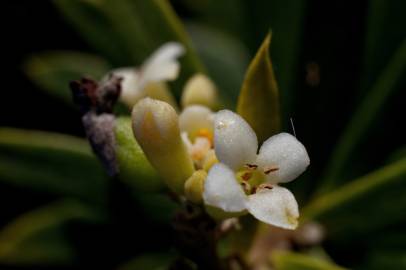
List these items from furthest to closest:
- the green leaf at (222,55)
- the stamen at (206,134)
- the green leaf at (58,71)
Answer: the green leaf at (222,55) → the green leaf at (58,71) → the stamen at (206,134)

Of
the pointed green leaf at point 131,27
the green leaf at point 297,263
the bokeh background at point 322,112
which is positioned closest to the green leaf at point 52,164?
the bokeh background at point 322,112

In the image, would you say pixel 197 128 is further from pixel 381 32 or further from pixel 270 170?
pixel 381 32

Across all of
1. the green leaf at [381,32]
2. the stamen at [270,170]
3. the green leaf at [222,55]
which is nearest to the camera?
the stamen at [270,170]

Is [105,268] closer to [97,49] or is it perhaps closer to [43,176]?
[43,176]

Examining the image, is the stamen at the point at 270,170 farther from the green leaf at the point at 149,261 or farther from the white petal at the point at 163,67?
the green leaf at the point at 149,261

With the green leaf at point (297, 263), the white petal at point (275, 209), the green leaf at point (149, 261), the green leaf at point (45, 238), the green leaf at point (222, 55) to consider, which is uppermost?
the white petal at point (275, 209)

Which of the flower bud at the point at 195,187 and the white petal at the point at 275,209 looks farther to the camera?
the flower bud at the point at 195,187
